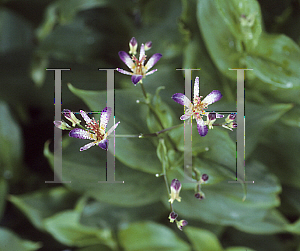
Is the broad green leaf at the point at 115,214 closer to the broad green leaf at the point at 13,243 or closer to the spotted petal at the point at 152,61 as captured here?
the broad green leaf at the point at 13,243

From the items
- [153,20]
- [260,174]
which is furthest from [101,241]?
[153,20]

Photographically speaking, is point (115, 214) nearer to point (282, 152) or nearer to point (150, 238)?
point (150, 238)

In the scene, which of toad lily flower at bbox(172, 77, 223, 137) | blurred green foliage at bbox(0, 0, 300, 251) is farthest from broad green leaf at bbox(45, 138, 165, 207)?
toad lily flower at bbox(172, 77, 223, 137)

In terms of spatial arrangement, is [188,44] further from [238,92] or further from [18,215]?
[18,215]

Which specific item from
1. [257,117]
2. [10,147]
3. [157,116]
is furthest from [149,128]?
[10,147]

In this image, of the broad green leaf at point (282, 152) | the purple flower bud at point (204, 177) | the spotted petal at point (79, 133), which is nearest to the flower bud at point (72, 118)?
the spotted petal at point (79, 133)
